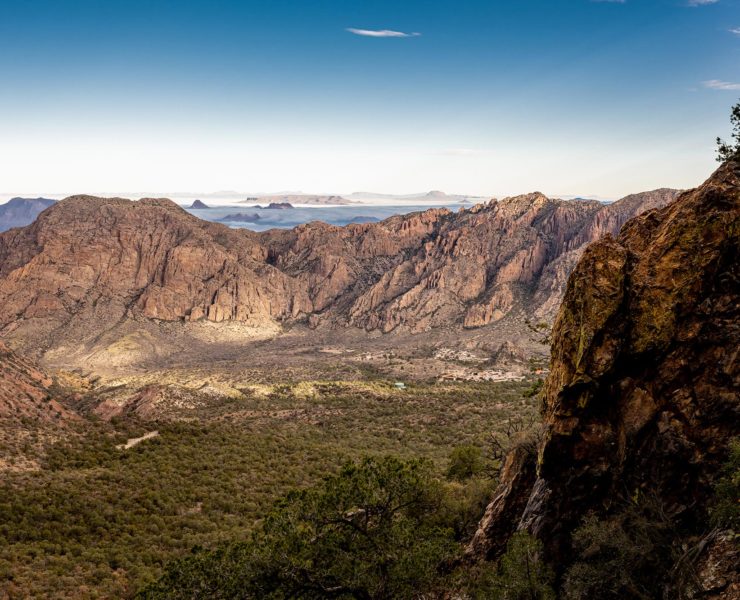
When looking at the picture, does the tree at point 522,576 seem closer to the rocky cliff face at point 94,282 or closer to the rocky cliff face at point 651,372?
the rocky cliff face at point 651,372

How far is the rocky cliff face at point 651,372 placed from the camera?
15.5 m

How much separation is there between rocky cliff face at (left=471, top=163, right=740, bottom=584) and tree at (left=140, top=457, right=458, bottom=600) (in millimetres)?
4848

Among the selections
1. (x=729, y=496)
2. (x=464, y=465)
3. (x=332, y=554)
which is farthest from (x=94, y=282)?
(x=729, y=496)

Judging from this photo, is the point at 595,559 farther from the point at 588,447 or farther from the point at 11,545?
the point at 11,545

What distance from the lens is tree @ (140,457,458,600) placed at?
16.1 m

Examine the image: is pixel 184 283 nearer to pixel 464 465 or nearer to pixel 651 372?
pixel 464 465

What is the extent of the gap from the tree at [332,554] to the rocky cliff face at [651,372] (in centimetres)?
485

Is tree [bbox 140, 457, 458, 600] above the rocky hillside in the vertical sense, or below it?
above

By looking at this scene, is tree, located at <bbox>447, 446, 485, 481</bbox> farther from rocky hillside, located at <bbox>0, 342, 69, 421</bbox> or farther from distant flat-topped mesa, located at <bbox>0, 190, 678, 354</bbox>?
distant flat-topped mesa, located at <bbox>0, 190, 678, 354</bbox>

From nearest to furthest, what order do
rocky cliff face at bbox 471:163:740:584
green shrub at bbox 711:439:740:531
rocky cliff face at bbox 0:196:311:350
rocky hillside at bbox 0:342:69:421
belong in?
green shrub at bbox 711:439:740:531 → rocky cliff face at bbox 471:163:740:584 → rocky hillside at bbox 0:342:69:421 → rocky cliff face at bbox 0:196:311:350

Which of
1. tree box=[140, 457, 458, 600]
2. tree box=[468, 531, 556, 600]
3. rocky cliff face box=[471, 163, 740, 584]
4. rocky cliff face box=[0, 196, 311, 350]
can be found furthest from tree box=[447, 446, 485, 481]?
rocky cliff face box=[0, 196, 311, 350]

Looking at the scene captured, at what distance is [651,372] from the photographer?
16.4 m

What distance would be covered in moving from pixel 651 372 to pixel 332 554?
1265 centimetres

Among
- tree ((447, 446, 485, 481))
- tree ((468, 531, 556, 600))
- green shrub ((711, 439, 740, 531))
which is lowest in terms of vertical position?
tree ((447, 446, 485, 481))
